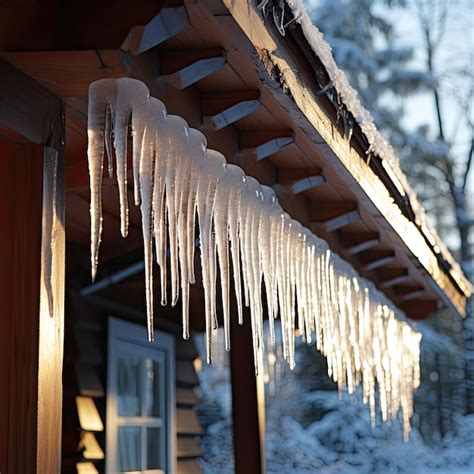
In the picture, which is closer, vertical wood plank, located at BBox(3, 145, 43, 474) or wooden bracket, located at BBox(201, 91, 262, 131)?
vertical wood plank, located at BBox(3, 145, 43, 474)

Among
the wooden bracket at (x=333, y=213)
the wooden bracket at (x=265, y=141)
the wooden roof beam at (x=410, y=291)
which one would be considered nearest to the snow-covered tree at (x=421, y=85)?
the wooden roof beam at (x=410, y=291)

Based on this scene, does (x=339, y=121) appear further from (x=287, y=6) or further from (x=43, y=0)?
(x=43, y=0)

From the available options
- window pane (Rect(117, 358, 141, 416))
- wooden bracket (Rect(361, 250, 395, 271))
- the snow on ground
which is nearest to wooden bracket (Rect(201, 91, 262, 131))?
wooden bracket (Rect(361, 250, 395, 271))

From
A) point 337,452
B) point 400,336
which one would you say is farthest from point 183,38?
point 337,452

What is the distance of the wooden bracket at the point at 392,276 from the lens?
17.7 ft

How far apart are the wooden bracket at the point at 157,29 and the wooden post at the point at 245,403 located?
8.53 ft

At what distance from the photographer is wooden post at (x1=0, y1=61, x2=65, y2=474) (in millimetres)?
2004

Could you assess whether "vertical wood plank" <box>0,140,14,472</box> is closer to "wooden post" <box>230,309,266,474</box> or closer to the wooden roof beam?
"wooden post" <box>230,309,266,474</box>

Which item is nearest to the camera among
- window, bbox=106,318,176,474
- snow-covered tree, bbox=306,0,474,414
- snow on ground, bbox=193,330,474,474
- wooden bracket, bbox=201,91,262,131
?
wooden bracket, bbox=201,91,262,131

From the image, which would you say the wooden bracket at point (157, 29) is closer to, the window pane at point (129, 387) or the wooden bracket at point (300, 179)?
the wooden bracket at point (300, 179)

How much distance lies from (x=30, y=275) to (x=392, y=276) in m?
3.66

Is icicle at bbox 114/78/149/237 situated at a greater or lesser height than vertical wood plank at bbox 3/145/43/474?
greater

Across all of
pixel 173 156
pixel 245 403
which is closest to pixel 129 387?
pixel 245 403

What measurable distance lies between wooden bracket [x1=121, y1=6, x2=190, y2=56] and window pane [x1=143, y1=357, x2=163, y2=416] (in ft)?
13.2
